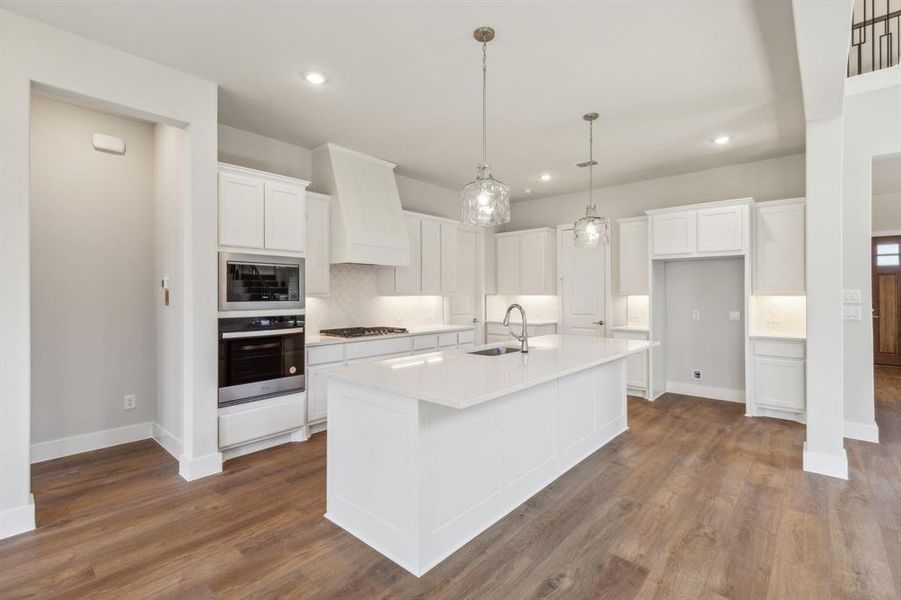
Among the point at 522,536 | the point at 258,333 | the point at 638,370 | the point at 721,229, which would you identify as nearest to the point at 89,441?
the point at 258,333

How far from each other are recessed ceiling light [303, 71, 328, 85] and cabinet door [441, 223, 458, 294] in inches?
107

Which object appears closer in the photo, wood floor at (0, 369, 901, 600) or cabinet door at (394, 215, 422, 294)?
wood floor at (0, 369, 901, 600)

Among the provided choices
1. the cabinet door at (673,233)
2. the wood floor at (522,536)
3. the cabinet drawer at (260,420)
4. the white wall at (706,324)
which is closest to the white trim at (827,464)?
the wood floor at (522,536)

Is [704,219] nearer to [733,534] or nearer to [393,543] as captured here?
[733,534]

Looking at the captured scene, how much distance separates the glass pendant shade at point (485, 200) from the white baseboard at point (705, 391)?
4.06 metres

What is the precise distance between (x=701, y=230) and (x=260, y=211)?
15.0 ft

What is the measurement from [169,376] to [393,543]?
2.56m

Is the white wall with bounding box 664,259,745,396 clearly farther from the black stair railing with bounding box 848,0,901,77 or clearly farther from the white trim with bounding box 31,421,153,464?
the white trim with bounding box 31,421,153,464

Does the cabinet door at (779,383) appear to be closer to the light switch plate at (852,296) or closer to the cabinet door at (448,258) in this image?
the light switch plate at (852,296)

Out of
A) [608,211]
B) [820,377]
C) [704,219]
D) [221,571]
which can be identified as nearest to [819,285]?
[820,377]

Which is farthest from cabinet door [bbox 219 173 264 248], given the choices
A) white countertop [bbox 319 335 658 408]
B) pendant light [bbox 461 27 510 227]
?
pendant light [bbox 461 27 510 227]

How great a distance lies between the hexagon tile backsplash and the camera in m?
4.70

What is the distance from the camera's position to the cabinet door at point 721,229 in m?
4.74

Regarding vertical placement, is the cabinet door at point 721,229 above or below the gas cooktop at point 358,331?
above
